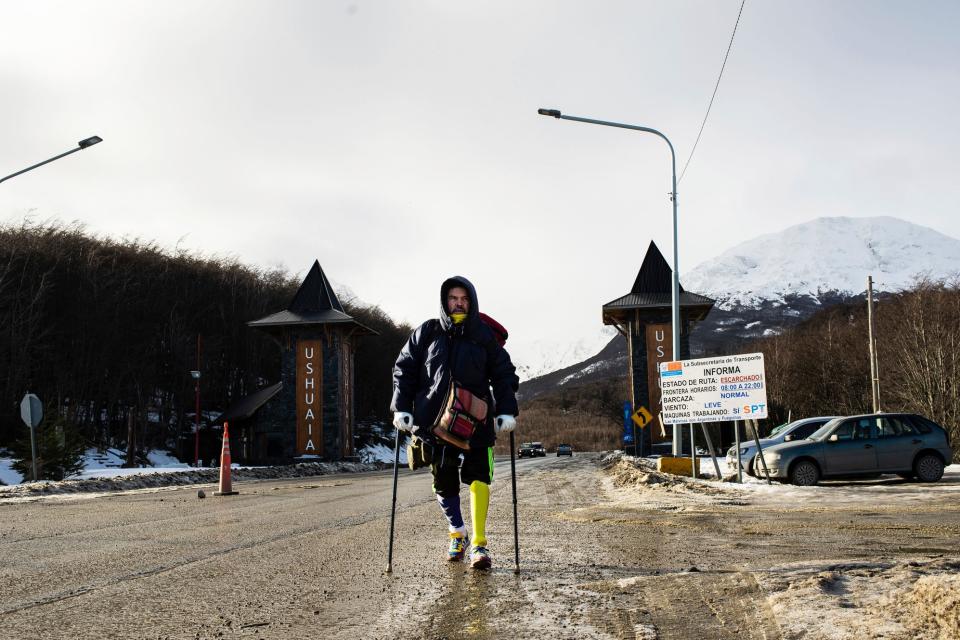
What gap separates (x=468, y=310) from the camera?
18.6 feet

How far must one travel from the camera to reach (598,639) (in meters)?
3.36

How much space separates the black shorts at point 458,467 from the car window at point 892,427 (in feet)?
40.7

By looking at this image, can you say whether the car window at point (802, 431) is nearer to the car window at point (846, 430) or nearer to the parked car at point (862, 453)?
the parked car at point (862, 453)

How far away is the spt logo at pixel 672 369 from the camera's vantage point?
16.1 meters

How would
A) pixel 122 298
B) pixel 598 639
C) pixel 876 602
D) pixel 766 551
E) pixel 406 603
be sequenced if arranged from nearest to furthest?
pixel 598 639 < pixel 876 602 < pixel 406 603 < pixel 766 551 < pixel 122 298

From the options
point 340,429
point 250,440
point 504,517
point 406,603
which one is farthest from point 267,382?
point 406,603

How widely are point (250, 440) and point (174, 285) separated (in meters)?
11.6

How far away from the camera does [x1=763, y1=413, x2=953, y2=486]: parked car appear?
Answer: 1521 cm

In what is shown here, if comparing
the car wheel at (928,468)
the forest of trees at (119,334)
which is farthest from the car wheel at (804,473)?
the forest of trees at (119,334)

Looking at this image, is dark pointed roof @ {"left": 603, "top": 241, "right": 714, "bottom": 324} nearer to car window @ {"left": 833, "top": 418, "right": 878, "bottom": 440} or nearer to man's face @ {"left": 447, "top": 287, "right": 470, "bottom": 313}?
car window @ {"left": 833, "top": 418, "right": 878, "bottom": 440}

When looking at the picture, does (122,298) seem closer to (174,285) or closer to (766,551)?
(174,285)

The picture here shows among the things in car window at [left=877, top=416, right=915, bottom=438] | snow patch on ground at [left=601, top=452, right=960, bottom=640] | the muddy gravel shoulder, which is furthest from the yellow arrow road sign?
snow patch on ground at [left=601, top=452, right=960, bottom=640]

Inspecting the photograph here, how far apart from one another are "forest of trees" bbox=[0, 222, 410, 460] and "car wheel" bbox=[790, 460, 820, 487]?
35.1m

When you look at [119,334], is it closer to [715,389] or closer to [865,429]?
[715,389]
